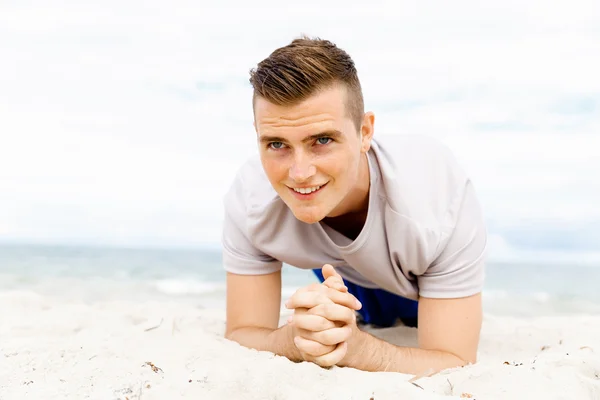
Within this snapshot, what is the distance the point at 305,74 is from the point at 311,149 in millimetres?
320

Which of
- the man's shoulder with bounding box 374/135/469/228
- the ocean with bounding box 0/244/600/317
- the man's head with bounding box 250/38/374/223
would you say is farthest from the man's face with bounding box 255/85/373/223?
the ocean with bounding box 0/244/600/317

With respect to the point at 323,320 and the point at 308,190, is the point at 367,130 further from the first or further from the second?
the point at 323,320

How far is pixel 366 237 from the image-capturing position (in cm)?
295

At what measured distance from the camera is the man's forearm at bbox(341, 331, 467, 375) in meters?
2.49

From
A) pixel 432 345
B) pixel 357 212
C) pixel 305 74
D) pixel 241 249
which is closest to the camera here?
pixel 305 74

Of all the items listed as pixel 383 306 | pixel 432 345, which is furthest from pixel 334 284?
pixel 383 306

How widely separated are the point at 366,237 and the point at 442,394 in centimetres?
96

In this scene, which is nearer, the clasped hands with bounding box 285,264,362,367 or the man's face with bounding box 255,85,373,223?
the clasped hands with bounding box 285,264,362,367

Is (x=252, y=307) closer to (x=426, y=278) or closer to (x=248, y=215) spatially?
(x=248, y=215)

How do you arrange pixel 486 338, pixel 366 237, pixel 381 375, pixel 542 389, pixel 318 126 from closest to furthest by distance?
pixel 542 389 → pixel 381 375 → pixel 318 126 → pixel 366 237 → pixel 486 338

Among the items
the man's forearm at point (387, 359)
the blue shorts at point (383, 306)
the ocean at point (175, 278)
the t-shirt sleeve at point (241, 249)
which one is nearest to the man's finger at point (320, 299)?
the man's forearm at point (387, 359)

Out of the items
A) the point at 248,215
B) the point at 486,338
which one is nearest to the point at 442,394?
the point at 248,215

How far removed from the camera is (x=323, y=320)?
233 centimetres

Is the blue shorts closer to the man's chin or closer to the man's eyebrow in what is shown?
the man's chin
